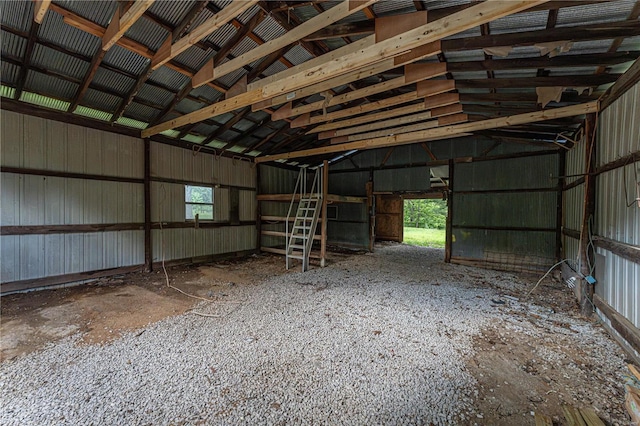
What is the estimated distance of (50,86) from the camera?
13.4 feet

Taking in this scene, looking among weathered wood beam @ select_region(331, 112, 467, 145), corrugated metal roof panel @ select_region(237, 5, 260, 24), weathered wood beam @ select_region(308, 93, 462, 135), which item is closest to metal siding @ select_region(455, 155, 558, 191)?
weathered wood beam @ select_region(331, 112, 467, 145)

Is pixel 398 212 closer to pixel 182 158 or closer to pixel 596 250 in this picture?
pixel 596 250

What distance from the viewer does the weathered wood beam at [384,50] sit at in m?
2.03

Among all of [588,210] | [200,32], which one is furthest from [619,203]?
[200,32]

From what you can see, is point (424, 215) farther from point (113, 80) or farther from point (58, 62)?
point (58, 62)

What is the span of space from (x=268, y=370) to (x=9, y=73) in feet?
18.2

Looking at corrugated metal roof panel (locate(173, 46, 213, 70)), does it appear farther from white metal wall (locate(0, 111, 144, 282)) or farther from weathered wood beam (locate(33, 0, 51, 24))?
white metal wall (locate(0, 111, 144, 282))

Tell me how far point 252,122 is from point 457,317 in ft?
19.3

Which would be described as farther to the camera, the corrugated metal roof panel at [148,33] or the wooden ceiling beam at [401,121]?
the wooden ceiling beam at [401,121]

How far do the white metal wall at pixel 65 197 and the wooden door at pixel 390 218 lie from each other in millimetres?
9308

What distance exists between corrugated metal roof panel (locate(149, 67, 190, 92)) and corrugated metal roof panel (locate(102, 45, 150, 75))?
0.70 feet

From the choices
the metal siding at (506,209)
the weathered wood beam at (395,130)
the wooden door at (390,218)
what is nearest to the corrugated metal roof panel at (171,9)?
the weathered wood beam at (395,130)

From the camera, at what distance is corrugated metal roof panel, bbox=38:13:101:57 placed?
3129 millimetres

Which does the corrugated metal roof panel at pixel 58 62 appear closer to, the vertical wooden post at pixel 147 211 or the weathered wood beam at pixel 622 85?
the vertical wooden post at pixel 147 211
